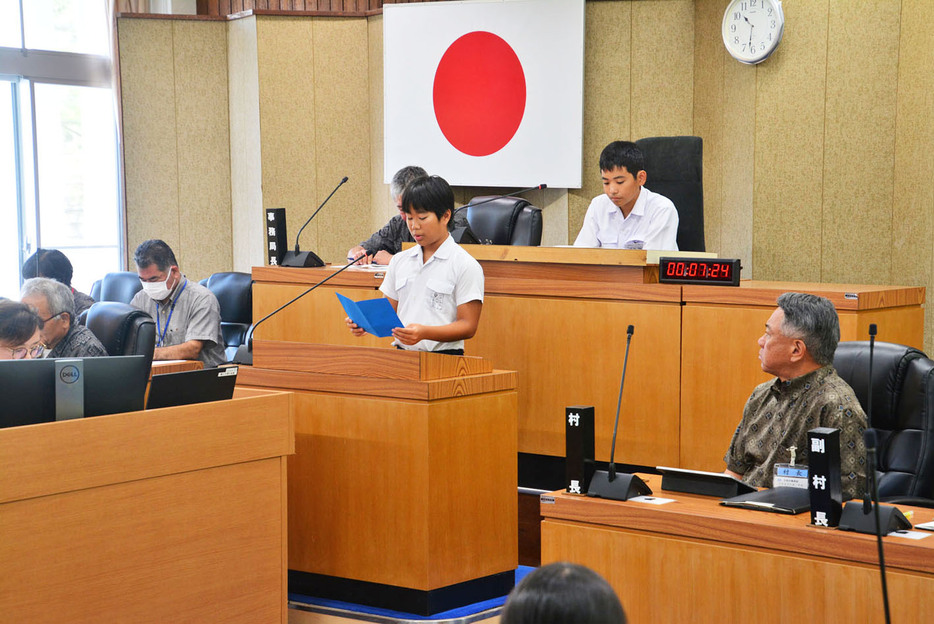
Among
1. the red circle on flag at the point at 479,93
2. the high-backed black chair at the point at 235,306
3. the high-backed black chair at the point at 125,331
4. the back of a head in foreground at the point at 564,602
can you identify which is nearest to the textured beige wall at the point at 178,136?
the red circle on flag at the point at 479,93

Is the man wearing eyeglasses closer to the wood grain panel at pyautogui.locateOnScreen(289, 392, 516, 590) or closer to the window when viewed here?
the wood grain panel at pyautogui.locateOnScreen(289, 392, 516, 590)

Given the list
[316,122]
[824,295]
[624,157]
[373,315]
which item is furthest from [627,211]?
[316,122]

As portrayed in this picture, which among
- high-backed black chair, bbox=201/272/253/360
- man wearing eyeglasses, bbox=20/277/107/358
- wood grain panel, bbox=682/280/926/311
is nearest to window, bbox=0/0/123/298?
high-backed black chair, bbox=201/272/253/360

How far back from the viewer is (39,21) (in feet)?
23.7

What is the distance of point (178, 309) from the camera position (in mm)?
4996

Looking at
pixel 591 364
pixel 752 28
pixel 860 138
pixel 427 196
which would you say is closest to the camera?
pixel 427 196

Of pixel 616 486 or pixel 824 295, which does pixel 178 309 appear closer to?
pixel 824 295

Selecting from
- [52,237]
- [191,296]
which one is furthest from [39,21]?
[191,296]

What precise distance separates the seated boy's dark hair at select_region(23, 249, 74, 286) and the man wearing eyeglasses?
1808 mm

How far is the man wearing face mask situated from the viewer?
16.1ft

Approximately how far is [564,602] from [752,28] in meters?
5.07

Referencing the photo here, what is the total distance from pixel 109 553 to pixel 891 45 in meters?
4.45

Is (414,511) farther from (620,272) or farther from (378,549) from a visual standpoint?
(620,272)

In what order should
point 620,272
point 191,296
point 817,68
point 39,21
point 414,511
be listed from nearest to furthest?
point 414,511 → point 620,272 → point 191,296 → point 817,68 → point 39,21
